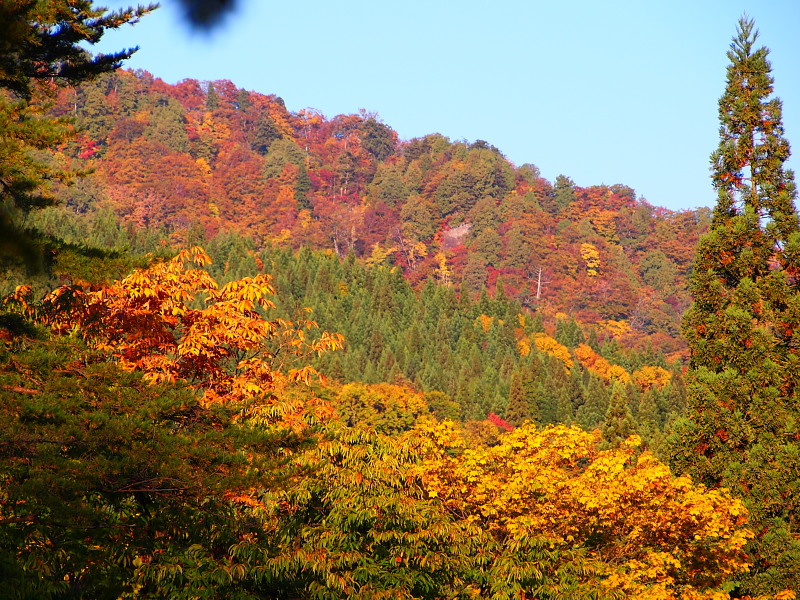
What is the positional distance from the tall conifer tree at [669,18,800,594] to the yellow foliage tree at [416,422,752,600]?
1079 millimetres

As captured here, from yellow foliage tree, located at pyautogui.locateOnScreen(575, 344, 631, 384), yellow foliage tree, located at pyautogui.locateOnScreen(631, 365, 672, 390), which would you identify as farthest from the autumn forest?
yellow foliage tree, located at pyautogui.locateOnScreen(575, 344, 631, 384)

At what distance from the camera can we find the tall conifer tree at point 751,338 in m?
18.3

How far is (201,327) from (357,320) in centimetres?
6868

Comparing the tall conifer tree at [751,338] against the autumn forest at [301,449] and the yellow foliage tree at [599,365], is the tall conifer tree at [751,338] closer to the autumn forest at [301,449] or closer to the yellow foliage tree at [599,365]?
the autumn forest at [301,449]

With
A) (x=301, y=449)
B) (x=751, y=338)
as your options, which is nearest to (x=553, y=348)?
(x=751, y=338)

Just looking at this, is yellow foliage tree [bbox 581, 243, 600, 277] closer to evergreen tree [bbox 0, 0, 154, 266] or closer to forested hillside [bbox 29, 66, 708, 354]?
forested hillside [bbox 29, 66, 708, 354]

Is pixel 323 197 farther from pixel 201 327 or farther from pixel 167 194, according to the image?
pixel 201 327

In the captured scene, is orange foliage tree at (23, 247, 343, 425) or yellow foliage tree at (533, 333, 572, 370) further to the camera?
yellow foliage tree at (533, 333, 572, 370)

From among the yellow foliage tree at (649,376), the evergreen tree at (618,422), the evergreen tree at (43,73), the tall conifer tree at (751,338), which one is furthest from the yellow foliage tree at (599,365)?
the evergreen tree at (43,73)

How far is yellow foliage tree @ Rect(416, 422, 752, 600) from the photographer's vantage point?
53.0 feet

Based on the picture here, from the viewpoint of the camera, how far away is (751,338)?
65.3ft

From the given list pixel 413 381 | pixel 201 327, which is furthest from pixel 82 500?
pixel 413 381

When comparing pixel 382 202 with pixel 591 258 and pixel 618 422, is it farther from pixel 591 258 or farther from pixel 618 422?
pixel 618 422

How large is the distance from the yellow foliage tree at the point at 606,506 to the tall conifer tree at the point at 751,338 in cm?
108
